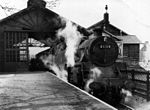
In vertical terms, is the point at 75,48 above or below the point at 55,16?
below

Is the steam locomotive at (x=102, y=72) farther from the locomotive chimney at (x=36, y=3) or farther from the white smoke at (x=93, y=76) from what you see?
the locomotive chimney at (x=36, y=3)

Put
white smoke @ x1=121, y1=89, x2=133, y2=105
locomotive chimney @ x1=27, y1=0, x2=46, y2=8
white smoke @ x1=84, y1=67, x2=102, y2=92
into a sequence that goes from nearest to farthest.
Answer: white smoke @ x1=84, y1=67, x2=102, y2=92 → white smoke @ x1=121, y1=89, x2=133, y2=105 → locomotive chimney @ x1=27, y1=0, x2=46, y2=8

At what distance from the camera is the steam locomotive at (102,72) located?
Result: 40.1 ft

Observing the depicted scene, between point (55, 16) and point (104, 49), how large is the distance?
39.8 feet

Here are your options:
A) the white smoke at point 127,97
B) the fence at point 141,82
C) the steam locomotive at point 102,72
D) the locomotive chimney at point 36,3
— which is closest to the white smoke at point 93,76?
the steam locomotive at point 102,72

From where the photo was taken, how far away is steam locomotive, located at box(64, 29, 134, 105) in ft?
40.1

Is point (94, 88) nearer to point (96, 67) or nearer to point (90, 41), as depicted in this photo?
point (96, 67)

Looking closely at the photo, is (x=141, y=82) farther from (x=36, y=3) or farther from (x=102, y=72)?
(x=36, y=3)

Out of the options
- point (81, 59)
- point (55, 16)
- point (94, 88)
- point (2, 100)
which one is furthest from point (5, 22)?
point (2, 100)

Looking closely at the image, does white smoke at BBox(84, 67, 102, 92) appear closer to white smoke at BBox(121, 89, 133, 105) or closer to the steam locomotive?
the steam locomotive

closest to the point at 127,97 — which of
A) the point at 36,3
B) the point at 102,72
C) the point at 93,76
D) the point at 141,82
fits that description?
the point at 141,82

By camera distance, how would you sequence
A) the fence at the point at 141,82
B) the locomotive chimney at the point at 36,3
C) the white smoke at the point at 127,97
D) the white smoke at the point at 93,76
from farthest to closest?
the locomotive chimney at the point at 36,3
the white smoke at the point at 127,97
the white smoke at the point at 93,76
the fence at the point at 141,82

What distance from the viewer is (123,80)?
488 inches

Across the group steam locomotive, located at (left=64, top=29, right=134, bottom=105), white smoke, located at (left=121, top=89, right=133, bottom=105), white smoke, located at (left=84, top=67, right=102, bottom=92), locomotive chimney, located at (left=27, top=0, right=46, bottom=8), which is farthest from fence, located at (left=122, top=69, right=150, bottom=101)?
locomotive chimney, located at (left=27, top=0, right=46, bottom=8)
